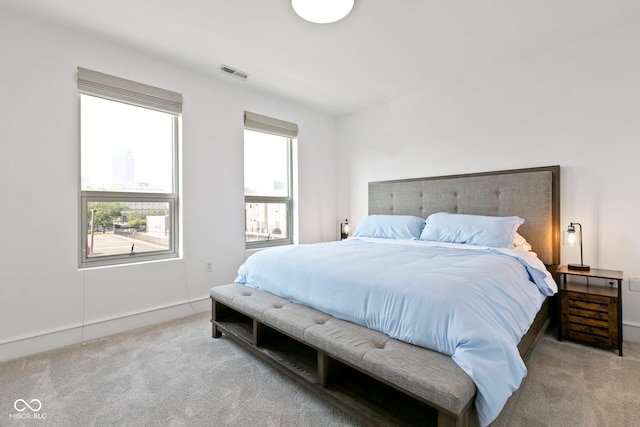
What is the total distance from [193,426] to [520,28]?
3.54 metres

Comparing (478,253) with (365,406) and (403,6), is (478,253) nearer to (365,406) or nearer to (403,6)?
(365,406)

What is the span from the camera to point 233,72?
311cm

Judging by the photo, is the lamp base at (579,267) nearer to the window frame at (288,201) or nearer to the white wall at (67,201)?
the window frame at (288,201)

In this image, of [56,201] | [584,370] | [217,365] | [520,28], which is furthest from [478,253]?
[56,201]

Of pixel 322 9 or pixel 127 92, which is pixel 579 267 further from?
Result: pixel 127 92

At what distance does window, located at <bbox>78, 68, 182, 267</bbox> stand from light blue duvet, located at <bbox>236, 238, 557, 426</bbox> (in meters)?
1.28

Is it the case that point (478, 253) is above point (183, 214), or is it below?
below

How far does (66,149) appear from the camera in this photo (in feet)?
7.84

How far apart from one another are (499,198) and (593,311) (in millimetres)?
1208

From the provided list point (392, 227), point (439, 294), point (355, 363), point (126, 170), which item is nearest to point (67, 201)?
point (126, 170)

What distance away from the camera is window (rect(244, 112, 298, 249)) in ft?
12.1

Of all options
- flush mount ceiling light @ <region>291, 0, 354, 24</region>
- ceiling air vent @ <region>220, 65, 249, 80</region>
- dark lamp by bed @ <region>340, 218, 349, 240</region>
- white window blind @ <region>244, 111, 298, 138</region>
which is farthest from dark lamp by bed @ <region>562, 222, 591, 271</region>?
ceiling air vent @ <region>220, 65, 249, 80</region>

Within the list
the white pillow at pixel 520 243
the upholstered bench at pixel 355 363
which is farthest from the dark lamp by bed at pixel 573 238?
the upholstered bench at pixel 355 363

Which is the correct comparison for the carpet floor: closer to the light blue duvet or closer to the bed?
the bed
